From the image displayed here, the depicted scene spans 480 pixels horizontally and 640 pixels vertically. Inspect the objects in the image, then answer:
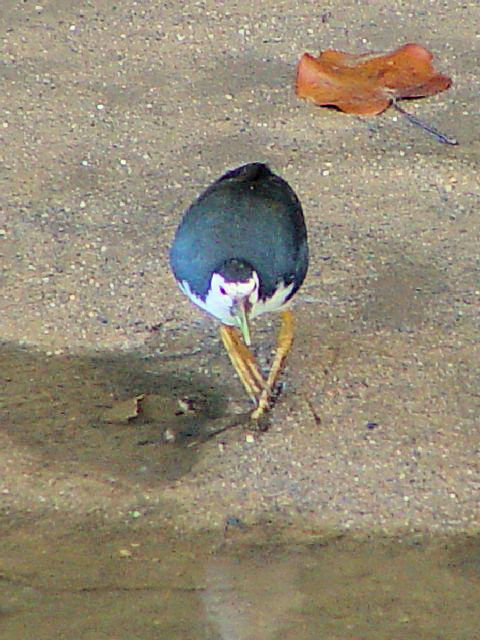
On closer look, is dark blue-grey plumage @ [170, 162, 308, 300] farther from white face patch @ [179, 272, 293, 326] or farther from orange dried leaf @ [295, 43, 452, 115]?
orange dried leaf @ [295, 43, 452, 115]

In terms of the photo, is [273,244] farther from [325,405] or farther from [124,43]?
[124,43]

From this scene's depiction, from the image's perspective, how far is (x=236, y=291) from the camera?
397 cm

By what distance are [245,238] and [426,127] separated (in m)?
1.67

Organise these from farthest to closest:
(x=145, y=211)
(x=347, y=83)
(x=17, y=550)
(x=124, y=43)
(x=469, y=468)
A: (x=124, y=43) → (x=347, y=83) → (x=145, y=211) → (x=469, y=468) → (x=17, y=550)

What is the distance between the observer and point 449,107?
5.61 m

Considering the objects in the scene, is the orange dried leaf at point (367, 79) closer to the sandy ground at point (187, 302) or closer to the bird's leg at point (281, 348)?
the sandy ground at point (187, 302)

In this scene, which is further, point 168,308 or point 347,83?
point 347,83

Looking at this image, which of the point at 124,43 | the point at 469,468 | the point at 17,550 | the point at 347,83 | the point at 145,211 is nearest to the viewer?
the point at 17,550

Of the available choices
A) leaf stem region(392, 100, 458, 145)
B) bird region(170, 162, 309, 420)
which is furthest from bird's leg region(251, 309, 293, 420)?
leaf stem region(392, 100, 458, 145)

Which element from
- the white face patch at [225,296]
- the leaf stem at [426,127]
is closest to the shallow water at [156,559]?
the white face patch at [225,296]

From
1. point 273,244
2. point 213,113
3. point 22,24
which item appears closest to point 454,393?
point 273,244

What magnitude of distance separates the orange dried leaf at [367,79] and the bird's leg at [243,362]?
5.03ft

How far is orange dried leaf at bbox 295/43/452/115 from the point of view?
552cm

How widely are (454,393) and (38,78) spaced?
2.55 meters
